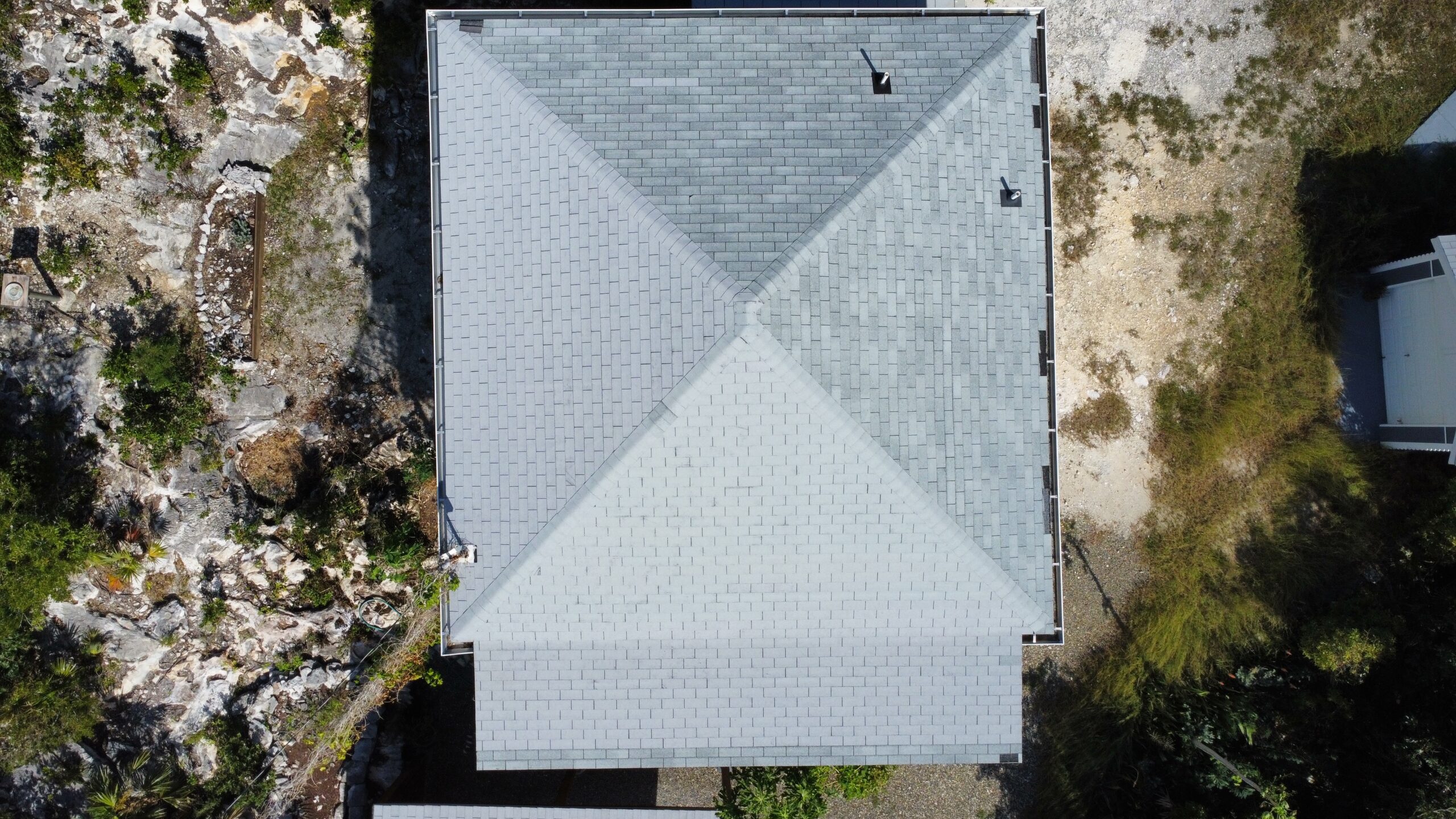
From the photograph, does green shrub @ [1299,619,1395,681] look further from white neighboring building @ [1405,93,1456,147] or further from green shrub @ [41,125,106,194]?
green shrub @ [41,125,106,194]

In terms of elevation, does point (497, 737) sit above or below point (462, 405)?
below

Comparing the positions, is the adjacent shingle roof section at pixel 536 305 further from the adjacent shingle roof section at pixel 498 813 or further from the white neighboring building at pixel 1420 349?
the white neighboring building at pixel 1420 349

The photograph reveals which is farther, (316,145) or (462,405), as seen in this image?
(316,145)

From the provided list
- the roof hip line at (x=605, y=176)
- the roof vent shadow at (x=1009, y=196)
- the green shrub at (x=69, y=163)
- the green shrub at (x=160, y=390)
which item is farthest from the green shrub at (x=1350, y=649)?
the green shrub at (x=69, y=163)

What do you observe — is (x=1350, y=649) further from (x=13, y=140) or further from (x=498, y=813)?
(x=13, y=140)

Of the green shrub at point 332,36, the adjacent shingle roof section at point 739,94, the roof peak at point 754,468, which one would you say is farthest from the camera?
the green shrub at point 332,36

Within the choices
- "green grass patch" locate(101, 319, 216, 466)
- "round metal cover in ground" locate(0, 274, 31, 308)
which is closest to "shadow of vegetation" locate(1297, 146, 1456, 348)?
"green grass patch" locate(101, 319, 216, 466)

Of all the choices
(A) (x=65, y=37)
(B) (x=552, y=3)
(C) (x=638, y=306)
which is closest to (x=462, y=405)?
(C) (x=638, y=306)

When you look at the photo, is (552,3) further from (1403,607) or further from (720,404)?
(1403,607)
